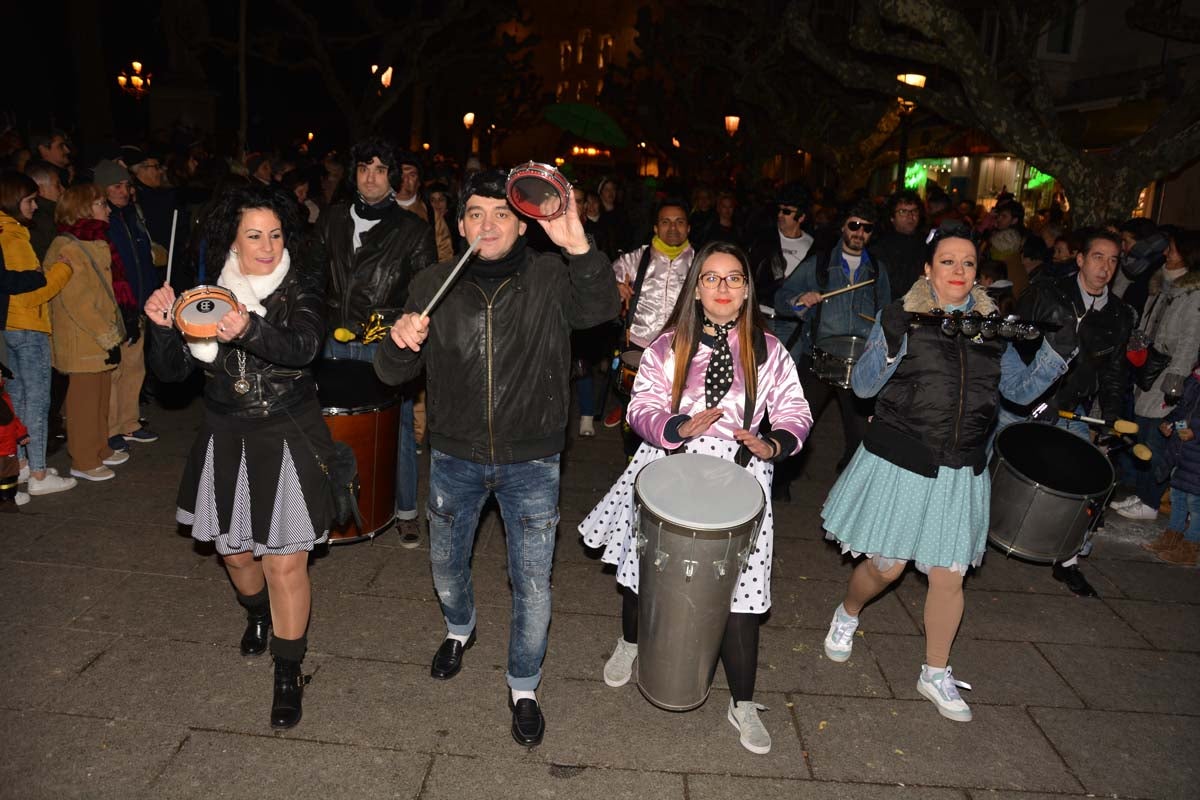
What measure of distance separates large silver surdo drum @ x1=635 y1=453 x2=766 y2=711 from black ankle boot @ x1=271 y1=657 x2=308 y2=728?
1.46 m

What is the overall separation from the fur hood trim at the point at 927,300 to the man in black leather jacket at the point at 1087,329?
4.73 ft

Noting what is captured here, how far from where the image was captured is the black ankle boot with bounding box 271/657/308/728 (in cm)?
350

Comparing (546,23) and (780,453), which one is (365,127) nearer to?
(780,453)

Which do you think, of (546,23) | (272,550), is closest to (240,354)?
(272,550)

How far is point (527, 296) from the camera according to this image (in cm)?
330

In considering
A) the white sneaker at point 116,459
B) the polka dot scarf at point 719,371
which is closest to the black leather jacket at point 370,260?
the polka dot scarf at point 719,371

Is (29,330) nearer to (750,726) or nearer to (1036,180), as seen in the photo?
(750,726)

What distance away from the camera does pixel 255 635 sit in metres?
4.01

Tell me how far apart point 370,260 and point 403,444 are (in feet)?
3.66

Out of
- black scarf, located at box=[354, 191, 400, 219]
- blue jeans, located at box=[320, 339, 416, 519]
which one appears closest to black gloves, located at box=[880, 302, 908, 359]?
blue jeans, located at box=[320, 339, 416, 519]

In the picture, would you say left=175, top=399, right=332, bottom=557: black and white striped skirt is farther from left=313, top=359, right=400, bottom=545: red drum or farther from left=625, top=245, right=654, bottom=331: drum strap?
left=625, top=245, right=654, bottom=331: drum strap

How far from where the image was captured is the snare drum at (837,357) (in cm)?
559

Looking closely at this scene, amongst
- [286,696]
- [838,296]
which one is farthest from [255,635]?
[838,296]

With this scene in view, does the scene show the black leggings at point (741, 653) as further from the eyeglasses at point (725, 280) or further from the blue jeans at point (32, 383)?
the blue jeans at point (32, 383)
